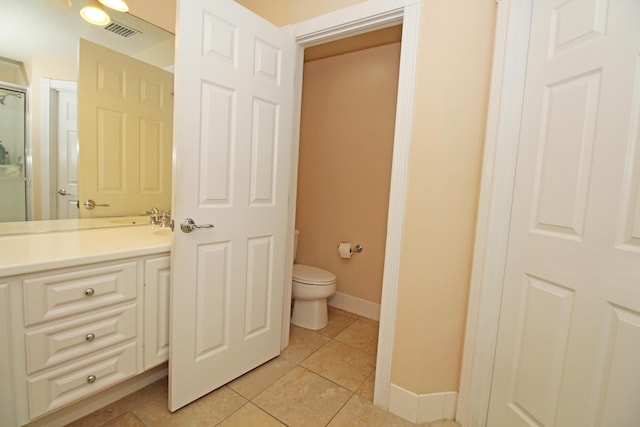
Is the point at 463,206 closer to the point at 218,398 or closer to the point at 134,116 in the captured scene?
the point at 218,398

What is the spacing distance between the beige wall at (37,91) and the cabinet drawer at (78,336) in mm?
655

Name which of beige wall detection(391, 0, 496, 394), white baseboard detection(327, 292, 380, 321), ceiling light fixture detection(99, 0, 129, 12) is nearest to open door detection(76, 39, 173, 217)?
ceiling light fixture detection(99, 0, 129, 12)

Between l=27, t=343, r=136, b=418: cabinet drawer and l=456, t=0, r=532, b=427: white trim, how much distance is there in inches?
63.2

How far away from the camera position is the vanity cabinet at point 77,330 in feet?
3.37

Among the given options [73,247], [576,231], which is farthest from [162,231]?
[576,231]

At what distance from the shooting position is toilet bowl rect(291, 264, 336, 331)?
90.5 inches

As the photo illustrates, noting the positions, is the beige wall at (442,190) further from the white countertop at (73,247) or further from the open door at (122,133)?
the open door at (122,133)

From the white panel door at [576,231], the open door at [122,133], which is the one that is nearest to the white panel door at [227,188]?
the open door at [122,133]

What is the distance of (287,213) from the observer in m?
1.87

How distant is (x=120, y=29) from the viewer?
5.35 ft

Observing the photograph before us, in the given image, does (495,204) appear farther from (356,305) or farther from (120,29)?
(120,29)

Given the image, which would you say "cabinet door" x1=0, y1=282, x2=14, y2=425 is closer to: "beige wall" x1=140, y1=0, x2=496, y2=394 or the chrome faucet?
the chrome faucet

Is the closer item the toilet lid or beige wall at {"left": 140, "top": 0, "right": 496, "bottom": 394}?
beige wall at {"left": 140, "top": 0, "right": 496, "bottom": 394}

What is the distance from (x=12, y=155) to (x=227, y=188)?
3.22 feet
